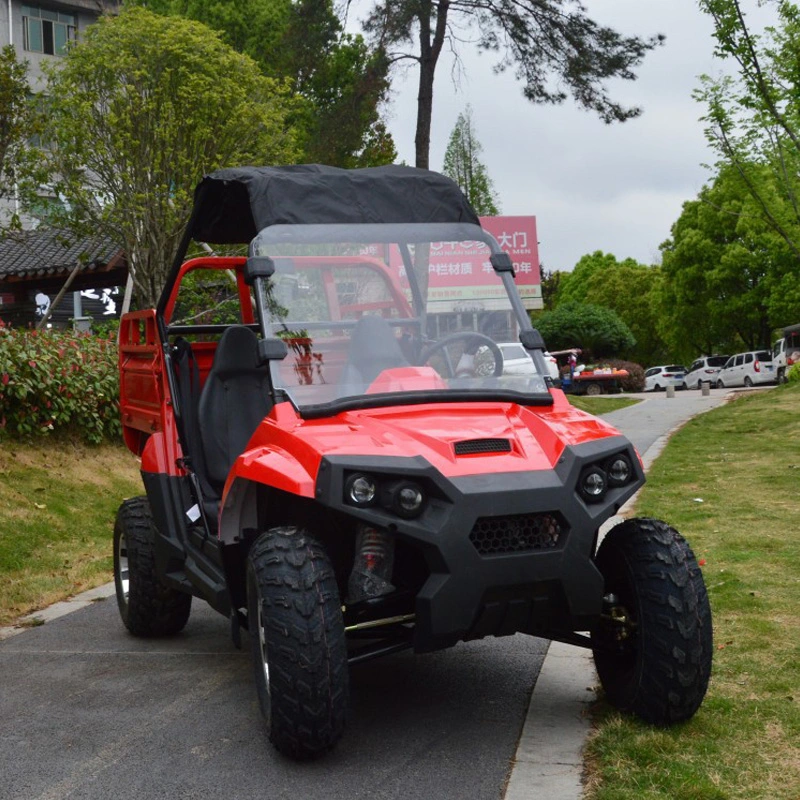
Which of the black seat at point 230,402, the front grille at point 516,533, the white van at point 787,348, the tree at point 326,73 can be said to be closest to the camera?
the front grille at point 516,533

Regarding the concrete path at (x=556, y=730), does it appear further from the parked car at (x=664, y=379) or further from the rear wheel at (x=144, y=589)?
the parked car at (x=664, y=379)

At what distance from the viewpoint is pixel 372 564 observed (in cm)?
470

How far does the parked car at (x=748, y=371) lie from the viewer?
168 ft

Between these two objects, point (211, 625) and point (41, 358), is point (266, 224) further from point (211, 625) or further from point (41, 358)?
point (41, 358)

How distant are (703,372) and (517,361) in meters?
53.7

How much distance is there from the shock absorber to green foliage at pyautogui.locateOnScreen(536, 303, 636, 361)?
58174 millimetres

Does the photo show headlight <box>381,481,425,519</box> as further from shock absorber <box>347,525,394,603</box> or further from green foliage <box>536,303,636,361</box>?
green foliage <box>536,303,636,361</box>

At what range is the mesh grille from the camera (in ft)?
14.7

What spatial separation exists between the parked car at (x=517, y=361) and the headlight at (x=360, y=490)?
108 cm

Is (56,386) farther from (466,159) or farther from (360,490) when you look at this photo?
(466,159)

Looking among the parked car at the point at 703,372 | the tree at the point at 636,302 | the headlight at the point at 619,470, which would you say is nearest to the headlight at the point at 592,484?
the headlight at the point at 619,470

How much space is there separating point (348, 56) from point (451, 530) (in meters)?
27.9

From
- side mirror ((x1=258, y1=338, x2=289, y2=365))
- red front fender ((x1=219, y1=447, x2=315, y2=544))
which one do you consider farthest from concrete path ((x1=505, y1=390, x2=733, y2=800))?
side mirror ((x1=258, y1=338, x2=289, y2=365))

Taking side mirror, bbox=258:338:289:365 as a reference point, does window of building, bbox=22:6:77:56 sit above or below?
above
